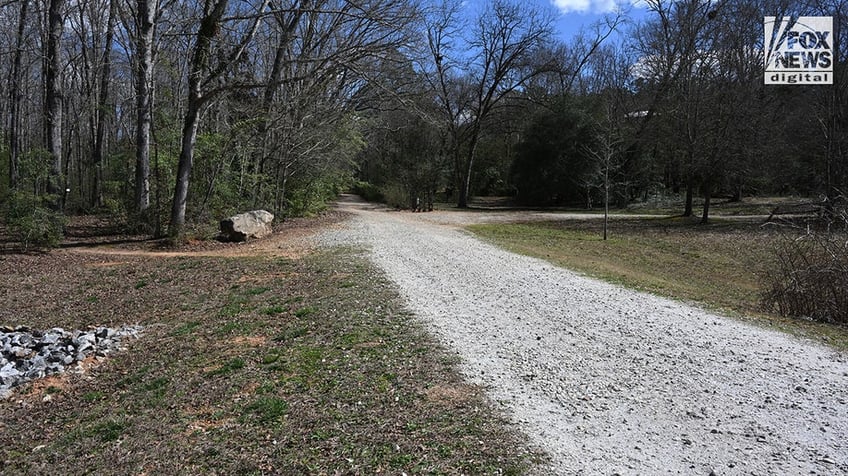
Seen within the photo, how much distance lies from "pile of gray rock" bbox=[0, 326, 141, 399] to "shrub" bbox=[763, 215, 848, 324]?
8759 millimetres

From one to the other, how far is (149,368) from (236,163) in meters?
11.8

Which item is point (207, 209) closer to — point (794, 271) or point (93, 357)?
point (93, 357)

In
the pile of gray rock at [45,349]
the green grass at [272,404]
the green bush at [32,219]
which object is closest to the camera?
the green grass at [272,404]

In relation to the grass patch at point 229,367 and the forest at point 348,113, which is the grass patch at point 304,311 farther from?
the forest at point 348,113

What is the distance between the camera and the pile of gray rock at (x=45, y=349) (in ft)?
16.8

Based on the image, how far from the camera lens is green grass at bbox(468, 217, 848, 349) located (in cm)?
759

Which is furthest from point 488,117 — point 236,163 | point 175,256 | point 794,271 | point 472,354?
point 472,354

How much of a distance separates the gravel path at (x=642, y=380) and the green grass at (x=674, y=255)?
2.90 feet

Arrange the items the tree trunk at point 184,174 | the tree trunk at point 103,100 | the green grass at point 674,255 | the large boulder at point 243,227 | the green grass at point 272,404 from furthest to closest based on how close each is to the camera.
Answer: the tree trunk at point 103,100, the large boulder at point 243,227, the tree trunk at point 184,174, the green grass at point 674,255, the green grass at point 272,404

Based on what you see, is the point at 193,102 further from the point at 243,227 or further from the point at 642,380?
the point at 642,380

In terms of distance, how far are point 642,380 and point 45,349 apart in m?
6.19

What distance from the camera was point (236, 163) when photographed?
15953 millimetres

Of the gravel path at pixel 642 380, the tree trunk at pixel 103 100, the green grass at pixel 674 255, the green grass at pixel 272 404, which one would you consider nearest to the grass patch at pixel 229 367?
the green grass at pixel 272 404

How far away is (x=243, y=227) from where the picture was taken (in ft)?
44.2
